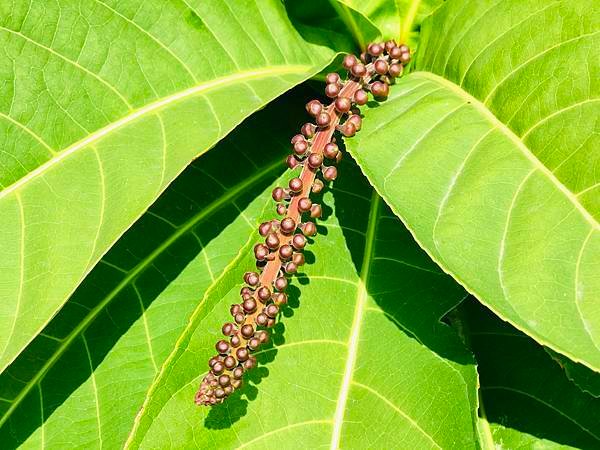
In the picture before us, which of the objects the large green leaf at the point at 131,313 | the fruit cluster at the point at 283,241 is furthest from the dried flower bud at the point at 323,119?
the large green leaf at the point at 131,313

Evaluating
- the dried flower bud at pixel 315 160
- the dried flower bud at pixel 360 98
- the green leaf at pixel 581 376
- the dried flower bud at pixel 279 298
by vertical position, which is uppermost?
the dried flower bud at pixel 360 98

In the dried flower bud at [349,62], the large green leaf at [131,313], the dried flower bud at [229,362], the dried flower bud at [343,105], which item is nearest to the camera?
the dried flower bud at [229,362]

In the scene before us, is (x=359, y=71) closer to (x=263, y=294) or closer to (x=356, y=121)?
(x=356, y=121)

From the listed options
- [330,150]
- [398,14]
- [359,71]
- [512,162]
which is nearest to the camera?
[512,162]

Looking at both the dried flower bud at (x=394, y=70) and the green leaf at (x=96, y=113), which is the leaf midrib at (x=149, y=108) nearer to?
the green leaf at (x=96, y=113)

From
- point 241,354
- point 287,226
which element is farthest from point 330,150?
point 241,354

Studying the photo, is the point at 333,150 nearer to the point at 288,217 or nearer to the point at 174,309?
the point at 288,217

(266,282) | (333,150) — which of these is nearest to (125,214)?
(266,282)
